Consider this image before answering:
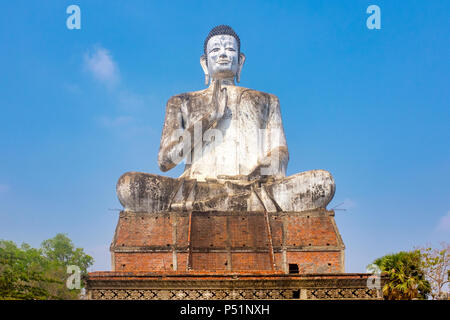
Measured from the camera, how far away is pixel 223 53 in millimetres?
13961

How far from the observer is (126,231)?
33.1 ft

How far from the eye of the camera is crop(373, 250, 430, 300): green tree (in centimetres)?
1716

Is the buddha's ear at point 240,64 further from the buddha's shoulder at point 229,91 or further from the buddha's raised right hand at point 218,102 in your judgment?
the buddha's raised right hand at point 218,102

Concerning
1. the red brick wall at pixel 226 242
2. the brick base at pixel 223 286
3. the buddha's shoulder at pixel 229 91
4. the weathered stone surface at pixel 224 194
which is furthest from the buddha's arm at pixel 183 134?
the brick base at pixel 223 286

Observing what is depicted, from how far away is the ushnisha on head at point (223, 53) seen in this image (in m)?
14.0

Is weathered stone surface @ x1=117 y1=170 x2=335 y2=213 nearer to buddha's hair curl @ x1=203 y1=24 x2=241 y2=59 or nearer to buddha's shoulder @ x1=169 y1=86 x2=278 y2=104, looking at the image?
buddha's shoulder @ x1=169 y1=86 x2=278 y2=104

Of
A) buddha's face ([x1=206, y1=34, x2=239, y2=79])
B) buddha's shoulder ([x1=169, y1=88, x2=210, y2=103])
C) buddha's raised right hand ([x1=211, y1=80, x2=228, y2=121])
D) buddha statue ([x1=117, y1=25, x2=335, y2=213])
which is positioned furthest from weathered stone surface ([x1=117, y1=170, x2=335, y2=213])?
buddha's face ([x1=206, y1=34, x2=239, y2=79])

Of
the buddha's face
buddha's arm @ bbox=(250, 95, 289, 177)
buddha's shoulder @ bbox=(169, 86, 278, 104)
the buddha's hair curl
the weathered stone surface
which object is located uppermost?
the buddha's hair curl

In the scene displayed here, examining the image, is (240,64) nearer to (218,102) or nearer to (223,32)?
(223,32)

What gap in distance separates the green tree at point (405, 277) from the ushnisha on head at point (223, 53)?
26.4 ft

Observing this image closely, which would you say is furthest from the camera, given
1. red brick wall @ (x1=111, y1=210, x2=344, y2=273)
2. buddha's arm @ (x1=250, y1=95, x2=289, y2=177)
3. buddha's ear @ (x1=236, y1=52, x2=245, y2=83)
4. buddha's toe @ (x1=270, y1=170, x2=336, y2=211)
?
buddha's ear @ (x1=236, y1=52, x2=245, y2=83)
